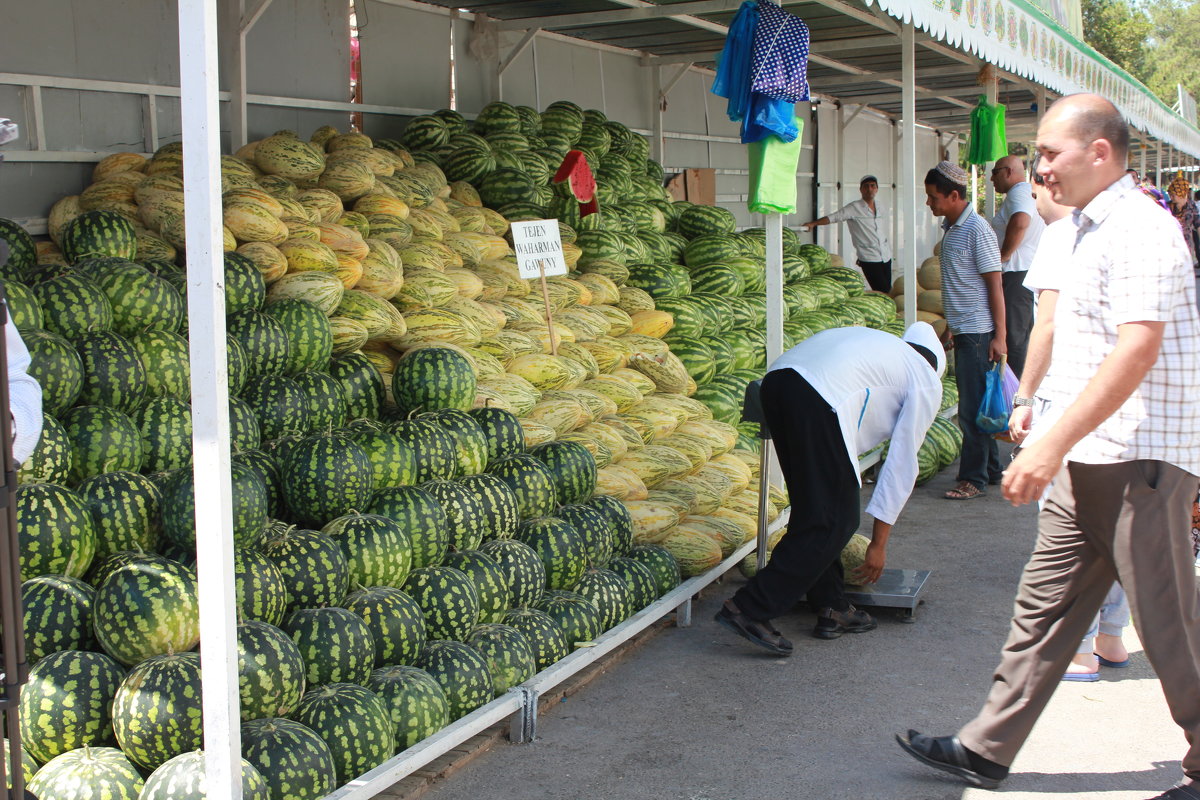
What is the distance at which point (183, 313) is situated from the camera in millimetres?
4082

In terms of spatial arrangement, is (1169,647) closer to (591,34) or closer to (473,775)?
(473,775)

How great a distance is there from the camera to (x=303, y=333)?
4.33 metres

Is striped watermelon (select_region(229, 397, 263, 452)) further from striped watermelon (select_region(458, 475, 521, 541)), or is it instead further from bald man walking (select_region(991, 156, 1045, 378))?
bald man walking (select_region(991, 156, 1045, 378))

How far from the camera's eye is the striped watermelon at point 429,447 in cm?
409

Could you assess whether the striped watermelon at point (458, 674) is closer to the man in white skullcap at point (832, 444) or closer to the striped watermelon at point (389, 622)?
the striped watermelon at point (389, 622)

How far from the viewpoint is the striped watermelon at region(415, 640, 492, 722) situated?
3.53 metres

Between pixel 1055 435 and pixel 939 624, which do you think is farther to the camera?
pixel 939 624

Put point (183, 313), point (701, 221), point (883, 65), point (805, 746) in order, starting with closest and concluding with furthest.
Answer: point (805, 746)
point (183, 313)
point (701, 221)
point (883, 65)

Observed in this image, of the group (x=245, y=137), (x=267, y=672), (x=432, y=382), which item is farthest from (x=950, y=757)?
(x=245, y=137)

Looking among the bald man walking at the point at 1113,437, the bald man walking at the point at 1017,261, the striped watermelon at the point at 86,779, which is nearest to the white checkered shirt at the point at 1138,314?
the bald man walking at the point at 1113,437

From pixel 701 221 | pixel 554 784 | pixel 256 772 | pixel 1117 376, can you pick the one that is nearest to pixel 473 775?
pixel 554 784

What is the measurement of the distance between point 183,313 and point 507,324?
6.08 ft

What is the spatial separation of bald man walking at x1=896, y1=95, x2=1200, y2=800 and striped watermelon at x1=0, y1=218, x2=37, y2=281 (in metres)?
3.39

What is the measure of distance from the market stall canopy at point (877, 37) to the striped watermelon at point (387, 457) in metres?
3.01
